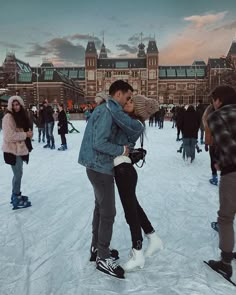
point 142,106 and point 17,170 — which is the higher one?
point 142,106

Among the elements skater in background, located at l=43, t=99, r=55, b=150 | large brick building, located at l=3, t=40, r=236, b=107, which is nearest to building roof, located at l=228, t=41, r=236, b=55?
large brick building, located at l=3, t=40, r=236, b=107

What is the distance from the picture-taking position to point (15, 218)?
3.86m

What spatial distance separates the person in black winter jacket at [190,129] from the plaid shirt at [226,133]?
208 inches

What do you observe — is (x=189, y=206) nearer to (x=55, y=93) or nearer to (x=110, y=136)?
(x=110, y=136)

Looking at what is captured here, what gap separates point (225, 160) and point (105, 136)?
841mm

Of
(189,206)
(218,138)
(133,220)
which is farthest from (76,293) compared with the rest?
(189,206)

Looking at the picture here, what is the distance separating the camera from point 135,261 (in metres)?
2.58

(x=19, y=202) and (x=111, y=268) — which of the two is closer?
(x=111, y=268)

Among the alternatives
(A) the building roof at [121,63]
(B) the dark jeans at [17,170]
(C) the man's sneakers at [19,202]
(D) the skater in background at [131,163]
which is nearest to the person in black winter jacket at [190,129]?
(C) the man's sneakers at [19,202]

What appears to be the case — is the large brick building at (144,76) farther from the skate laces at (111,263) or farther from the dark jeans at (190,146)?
the skate laces at (111,263)

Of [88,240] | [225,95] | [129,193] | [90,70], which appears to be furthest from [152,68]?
[129,193]

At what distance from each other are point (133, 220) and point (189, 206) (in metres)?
1.88

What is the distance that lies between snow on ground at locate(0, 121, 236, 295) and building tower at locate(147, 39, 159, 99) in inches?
3372

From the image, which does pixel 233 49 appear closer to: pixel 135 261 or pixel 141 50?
pixel 141 50
